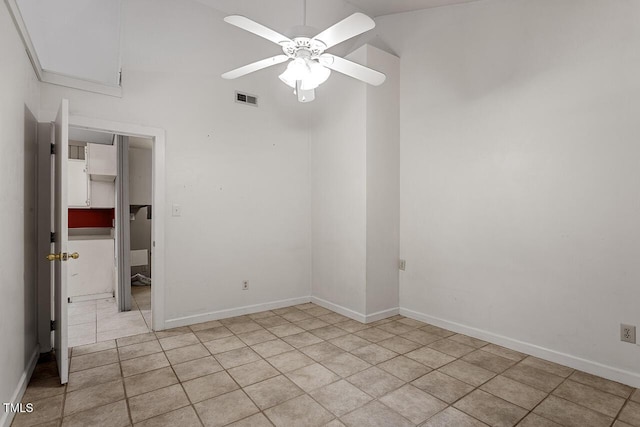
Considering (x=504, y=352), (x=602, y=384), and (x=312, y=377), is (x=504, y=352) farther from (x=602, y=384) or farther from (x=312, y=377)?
(x=312, y=377)

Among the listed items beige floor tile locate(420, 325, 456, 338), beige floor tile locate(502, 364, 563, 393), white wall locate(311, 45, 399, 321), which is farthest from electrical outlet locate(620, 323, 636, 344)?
white wall locate(311, 45, 399, 321)

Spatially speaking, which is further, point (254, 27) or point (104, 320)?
point (104, 320)

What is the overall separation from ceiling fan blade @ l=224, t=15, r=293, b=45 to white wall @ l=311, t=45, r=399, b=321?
1701 millimetres

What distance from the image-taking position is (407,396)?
2.25 metres

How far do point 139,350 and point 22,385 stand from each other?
849 mm

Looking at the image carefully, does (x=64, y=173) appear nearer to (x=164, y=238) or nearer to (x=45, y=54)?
(x=164, y=238)

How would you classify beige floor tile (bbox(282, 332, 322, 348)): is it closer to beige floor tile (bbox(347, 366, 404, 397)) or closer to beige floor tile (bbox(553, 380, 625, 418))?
beige floor tile (bbox(347, 366, 404, 397))

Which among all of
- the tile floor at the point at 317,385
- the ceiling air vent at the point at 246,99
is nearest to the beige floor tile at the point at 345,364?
the tile floor at the point at 317,385

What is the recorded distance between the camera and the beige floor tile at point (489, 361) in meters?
2.65

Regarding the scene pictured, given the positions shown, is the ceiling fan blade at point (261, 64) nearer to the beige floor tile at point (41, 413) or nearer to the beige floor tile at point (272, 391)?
the beige floor tile at point (272, 391)

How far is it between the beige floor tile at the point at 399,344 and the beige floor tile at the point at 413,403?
0.65m

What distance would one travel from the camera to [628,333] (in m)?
2.39

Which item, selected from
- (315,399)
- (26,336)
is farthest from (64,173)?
(315,399)

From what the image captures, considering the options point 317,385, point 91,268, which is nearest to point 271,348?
point 317,385
